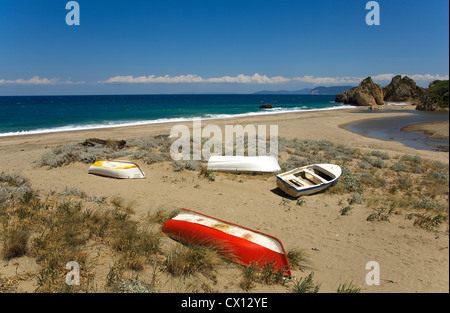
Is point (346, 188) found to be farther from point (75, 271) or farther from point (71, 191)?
point (71, 191)

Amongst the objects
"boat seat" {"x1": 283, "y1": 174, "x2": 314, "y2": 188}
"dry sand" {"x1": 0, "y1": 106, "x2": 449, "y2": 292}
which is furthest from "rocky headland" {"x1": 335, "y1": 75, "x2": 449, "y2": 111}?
"dry sand" {"x1": 0, "y1": 106, "x2": 449, "y2": 292}

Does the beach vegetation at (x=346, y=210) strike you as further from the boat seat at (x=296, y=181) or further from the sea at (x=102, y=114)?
the sea at (x=102, y=114)

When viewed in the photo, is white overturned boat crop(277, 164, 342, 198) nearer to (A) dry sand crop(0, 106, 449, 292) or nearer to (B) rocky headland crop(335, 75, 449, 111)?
(A) dry sand crop(0, 106, 449, 292)

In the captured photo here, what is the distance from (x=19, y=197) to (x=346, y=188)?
11.6m

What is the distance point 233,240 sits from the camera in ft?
17.1

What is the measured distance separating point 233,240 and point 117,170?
770cm

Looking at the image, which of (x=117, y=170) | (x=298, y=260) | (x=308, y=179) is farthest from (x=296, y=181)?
(x=117, y=170)

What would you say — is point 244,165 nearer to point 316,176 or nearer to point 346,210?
point 316,176

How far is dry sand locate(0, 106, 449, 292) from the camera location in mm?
3416

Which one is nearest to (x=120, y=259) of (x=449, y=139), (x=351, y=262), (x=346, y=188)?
(x=351, y=262)

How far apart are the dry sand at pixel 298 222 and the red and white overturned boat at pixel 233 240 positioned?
1.72ft

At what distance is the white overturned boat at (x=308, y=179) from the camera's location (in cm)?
952

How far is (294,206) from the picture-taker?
8.89m

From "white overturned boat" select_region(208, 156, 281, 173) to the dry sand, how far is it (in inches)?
18.9
